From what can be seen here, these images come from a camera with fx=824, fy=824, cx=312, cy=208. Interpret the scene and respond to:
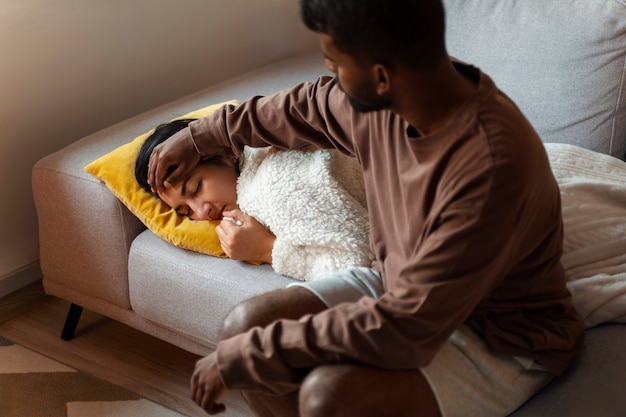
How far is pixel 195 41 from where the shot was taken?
2691mm

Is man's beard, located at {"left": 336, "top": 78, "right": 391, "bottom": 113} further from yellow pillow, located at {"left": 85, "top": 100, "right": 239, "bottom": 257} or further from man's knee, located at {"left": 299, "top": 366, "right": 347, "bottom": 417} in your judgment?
yellow pillow, located at {"left": 85, "top": 100, "right": 239, "bottom": 257}

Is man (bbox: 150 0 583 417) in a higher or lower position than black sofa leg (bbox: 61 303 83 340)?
higher

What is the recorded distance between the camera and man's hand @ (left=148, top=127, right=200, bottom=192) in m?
1.73

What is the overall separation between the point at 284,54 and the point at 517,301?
194 cm

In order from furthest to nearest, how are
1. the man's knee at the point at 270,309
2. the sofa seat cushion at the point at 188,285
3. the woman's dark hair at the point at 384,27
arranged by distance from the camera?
the sofa seat cushion at the point at 188,285 < the man's knee at the point at 270,309 < the woman's dark hair at the point at 384,27

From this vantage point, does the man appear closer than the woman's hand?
Yes

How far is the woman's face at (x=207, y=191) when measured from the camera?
5.83 feet

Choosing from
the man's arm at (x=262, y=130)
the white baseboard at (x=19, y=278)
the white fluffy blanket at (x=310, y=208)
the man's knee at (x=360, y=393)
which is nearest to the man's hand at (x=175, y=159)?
the man's arm at (x=262, y=130)

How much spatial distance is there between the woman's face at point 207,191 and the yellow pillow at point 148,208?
3cm

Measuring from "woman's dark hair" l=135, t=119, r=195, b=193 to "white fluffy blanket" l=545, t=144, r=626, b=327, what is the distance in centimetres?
83

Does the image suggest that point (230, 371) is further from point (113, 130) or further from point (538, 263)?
point (113, 130)

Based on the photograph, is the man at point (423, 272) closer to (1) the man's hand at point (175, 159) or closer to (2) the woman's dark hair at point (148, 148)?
(1) the man's hand at point (175, 159)

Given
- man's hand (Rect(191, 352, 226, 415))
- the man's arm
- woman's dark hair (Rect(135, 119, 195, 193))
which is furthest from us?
woman's dark hair (Rect(135, 119, 195, 193))

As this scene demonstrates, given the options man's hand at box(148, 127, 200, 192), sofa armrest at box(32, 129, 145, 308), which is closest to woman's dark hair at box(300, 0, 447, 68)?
man's hand at box(148, 127, 200, 192)
